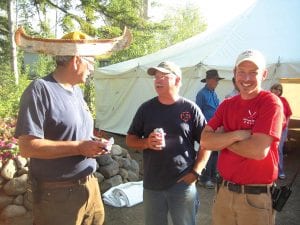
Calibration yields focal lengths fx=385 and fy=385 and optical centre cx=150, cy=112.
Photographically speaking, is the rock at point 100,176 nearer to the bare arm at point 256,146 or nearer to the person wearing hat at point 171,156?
the person wearing hat at point 171,156

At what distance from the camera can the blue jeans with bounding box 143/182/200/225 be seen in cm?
314

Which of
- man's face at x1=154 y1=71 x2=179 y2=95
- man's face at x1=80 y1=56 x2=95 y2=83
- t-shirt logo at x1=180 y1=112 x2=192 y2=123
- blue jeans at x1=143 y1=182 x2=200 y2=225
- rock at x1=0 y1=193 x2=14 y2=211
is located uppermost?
man's face at x1=80 y1=56 x2=95 y2=83

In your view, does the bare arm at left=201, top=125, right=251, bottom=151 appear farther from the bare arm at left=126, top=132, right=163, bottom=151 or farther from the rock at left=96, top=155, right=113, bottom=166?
the rock at left=96, top=155, right=113, bottom=166

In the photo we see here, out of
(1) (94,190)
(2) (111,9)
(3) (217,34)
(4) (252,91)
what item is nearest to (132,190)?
(1) (94,190)

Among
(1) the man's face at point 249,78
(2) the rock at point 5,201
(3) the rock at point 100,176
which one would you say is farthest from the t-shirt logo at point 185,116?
(2) the rock at point 5,201

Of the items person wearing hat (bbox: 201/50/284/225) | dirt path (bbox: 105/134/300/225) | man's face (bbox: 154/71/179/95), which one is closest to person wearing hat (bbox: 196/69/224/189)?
dirt path (bbox: 105/134/300/225)

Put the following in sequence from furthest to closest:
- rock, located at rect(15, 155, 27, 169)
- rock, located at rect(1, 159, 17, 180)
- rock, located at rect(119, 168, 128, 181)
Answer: rock, located at rect(119, 168, 128, 181)
rock, located at rect(15, 155, 27, 169)
rock, located at rect(1, 159, 17, 180)

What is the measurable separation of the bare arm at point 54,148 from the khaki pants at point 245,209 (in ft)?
3.29

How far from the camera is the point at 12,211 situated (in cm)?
522

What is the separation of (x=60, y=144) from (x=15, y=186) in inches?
130

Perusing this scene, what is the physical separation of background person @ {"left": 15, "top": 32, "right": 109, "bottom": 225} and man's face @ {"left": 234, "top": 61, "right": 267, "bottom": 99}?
1.07m

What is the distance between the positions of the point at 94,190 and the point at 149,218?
0.62 metres

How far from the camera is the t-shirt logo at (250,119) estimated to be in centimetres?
271

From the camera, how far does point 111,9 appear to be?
1472cm
